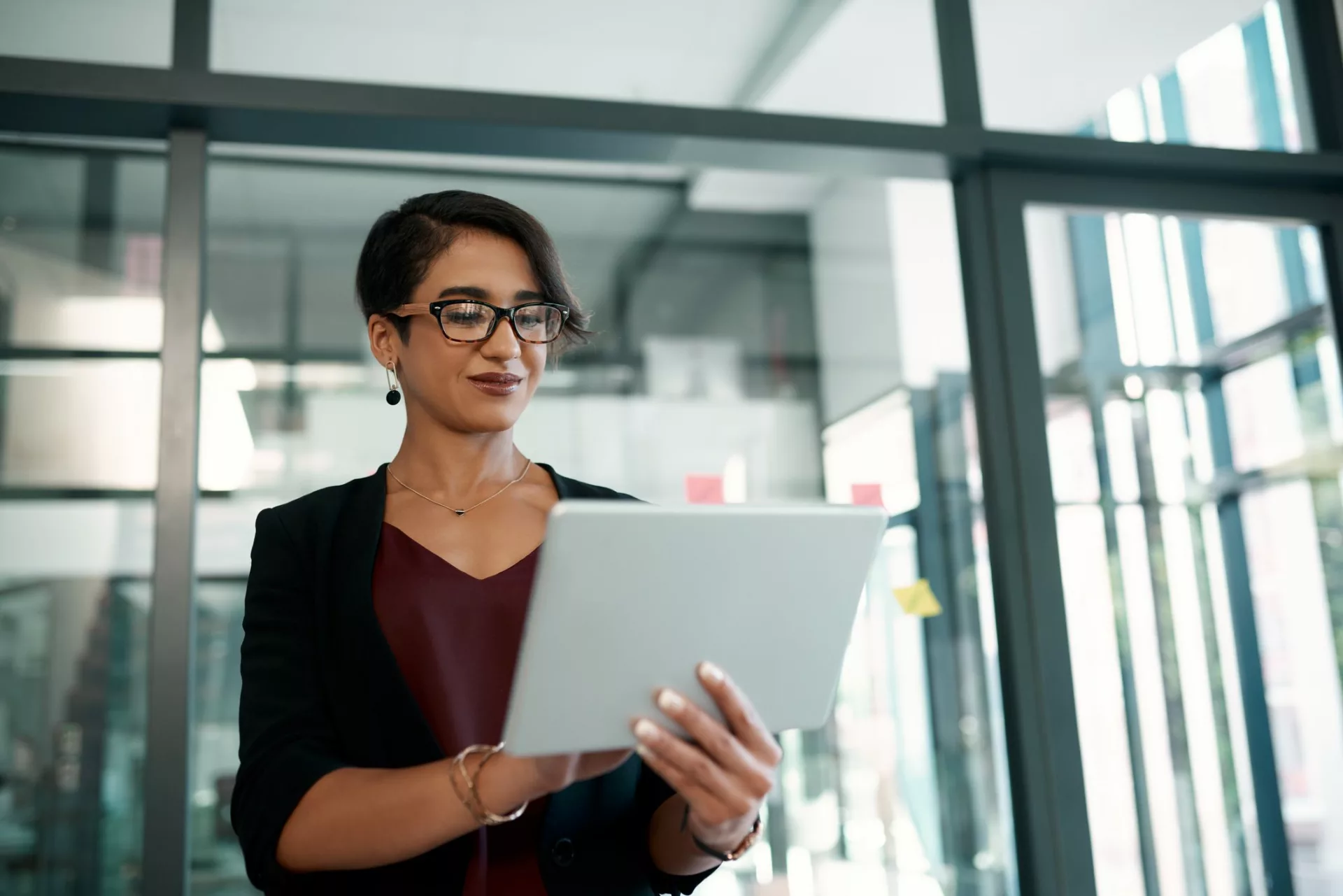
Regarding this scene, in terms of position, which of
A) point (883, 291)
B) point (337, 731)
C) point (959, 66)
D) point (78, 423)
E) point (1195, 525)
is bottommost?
point (337, 731)

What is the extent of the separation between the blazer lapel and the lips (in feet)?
0.61

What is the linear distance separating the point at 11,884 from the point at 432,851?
5.73 feet

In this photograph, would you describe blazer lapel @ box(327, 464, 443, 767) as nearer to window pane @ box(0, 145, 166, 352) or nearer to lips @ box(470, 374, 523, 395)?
lips @ box(470, 374, 523, 395)

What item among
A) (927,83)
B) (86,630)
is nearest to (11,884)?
(86,630)

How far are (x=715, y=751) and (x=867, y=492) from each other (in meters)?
1.96

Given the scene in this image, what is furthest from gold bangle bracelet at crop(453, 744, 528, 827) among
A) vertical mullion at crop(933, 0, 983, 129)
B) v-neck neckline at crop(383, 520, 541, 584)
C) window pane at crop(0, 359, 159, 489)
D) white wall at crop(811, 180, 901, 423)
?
white wall at crop(811, 180, 901, 423)

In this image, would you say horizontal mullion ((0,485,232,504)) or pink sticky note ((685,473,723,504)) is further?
pink sticky note ((685,473,723,504))

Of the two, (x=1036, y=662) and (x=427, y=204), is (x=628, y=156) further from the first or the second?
(x=1036, y=662)

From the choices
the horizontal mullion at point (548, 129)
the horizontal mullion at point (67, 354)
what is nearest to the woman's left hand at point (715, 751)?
the horizontal mullion at point (548, 129)

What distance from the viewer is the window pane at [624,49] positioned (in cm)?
194

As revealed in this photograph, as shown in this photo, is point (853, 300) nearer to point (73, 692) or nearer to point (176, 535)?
point (176, 535)

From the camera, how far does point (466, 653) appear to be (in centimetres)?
108

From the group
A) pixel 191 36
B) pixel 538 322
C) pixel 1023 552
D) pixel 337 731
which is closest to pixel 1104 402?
pixel 1023 552

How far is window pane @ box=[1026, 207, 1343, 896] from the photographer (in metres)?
2.42
